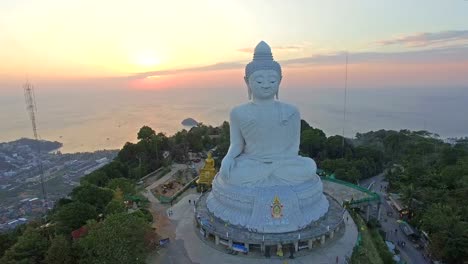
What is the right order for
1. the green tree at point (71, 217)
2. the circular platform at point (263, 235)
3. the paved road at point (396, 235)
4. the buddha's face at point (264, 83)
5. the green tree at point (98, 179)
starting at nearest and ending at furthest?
the circular platform at point (263, 235), the green tree at point (71, 217), the buddha's face at point (264, 83), the paved road at point (396, 235), the green tree at point (98, 179)

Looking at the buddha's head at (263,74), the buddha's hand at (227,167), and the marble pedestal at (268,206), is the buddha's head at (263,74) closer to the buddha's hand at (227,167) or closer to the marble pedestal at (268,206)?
the buddha's hand at (227,167)

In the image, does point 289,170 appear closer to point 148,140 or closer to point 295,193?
point 295,193

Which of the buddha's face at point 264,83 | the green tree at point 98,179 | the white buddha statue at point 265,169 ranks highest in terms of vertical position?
the buddha's face at point 264,83

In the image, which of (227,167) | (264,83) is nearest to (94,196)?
(227,167)

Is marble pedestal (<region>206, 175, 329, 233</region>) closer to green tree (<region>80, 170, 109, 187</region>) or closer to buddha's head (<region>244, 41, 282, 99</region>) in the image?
buddha's head (<region>244, 41, 282, 99</region>)

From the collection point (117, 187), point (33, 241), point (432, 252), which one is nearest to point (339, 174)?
point (432, 252)

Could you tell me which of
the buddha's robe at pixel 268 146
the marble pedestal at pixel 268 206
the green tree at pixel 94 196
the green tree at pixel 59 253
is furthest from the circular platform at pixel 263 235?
the green tree at pixel 59 253
